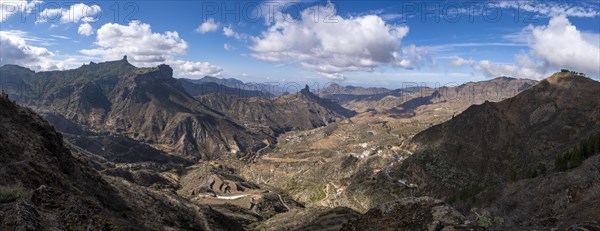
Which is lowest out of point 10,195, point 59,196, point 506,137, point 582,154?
point 506,137

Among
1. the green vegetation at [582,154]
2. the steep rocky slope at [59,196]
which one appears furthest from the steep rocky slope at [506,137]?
the steep rocky slope at [59,196]

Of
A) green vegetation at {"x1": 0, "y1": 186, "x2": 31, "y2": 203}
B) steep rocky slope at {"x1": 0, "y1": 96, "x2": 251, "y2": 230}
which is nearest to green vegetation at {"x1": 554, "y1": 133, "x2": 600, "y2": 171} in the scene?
steep rocky slope at {"x1": 0, "y1": 96, "x2": 251, "y2": 230}

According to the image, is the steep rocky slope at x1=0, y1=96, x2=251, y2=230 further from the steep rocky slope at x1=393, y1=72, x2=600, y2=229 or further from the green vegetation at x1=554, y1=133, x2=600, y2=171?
the steep rocky slope at x1=393, y1=72, x2=600, y2=229

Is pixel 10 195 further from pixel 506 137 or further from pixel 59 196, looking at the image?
pixel 506 137

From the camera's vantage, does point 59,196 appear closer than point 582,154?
Yes

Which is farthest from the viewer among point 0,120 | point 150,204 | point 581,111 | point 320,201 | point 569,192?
point 320,201

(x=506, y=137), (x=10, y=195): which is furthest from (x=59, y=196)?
(x=506, y=137)

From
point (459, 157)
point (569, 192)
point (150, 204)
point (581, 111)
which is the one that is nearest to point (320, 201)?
point (459, 157)

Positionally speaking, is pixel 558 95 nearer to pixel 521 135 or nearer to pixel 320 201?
pixel 521 135

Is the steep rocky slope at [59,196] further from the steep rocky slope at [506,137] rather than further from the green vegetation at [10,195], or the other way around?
the steep rocky slope at [506,137]

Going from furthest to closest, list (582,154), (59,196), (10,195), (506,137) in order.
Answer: (506,137) → (582,154) → (59,196) → (10,195)

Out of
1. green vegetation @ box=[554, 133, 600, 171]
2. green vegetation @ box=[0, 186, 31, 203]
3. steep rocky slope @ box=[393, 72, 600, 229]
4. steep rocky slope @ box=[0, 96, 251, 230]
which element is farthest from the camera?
steep rocky slope @ box=[393, 72, 600, 229]
